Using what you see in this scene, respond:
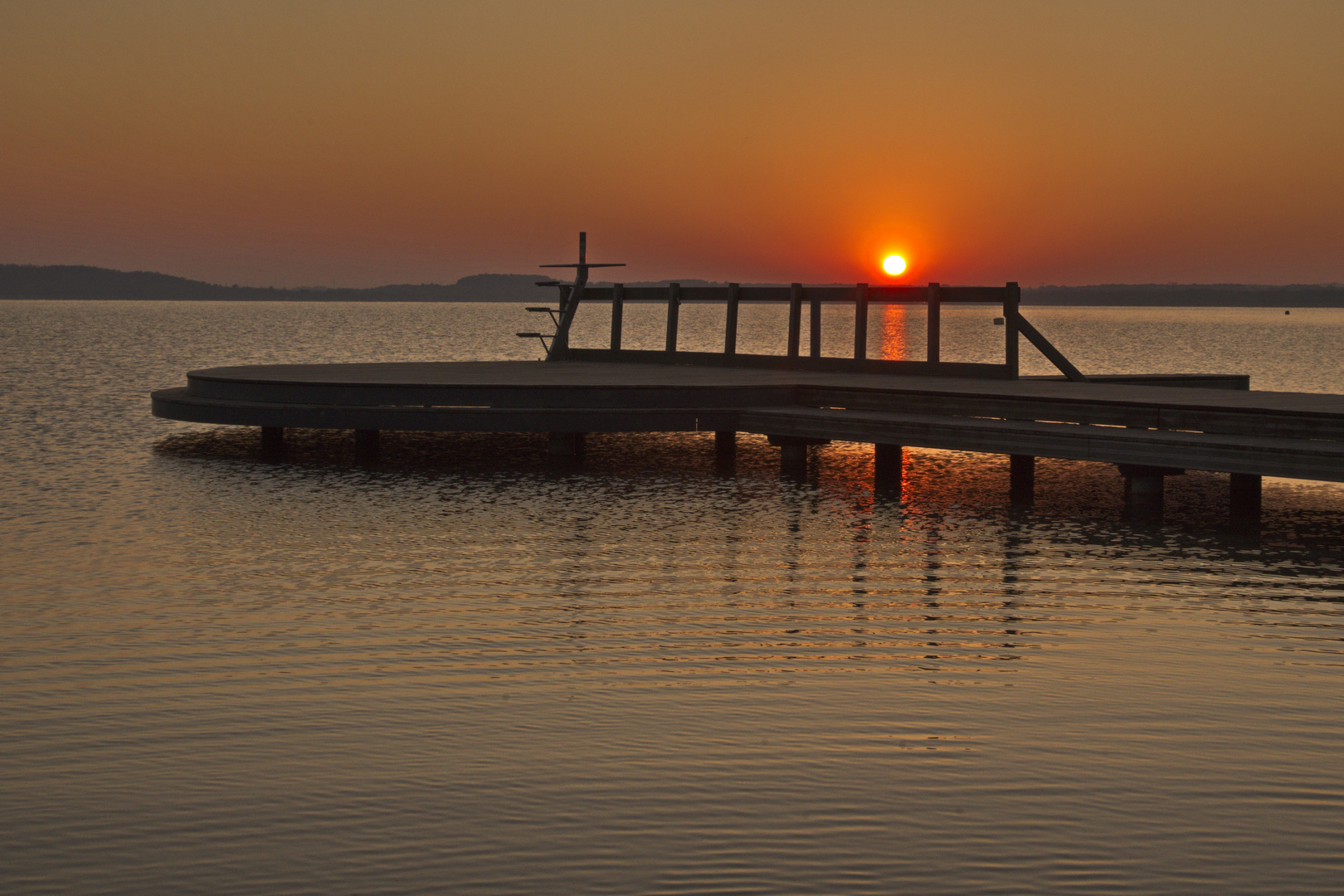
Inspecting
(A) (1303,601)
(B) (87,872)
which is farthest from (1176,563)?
(B) (87,872)

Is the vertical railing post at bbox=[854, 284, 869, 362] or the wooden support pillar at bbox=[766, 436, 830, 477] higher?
the vertical railing post at bbox=[854, 284, 869, 362]

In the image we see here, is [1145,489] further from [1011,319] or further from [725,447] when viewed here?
[725,447]

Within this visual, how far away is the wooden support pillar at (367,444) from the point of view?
62.4 ft

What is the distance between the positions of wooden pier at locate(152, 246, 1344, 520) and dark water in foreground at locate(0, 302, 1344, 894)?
822 millimetres

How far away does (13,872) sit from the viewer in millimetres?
4887

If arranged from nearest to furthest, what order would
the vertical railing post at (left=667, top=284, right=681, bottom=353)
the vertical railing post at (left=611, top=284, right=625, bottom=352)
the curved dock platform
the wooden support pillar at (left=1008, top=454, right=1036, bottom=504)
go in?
the curved dock platform, the wooden support pillar at (left=1008, top=454, right=1036, bottom=504), the vertical railing post at (left=667, top=284, right=681, bottom=353), the vertical railing post at (left=611, top=284, right=625, bottom=352)

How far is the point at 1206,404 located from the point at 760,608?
7188 millimetres

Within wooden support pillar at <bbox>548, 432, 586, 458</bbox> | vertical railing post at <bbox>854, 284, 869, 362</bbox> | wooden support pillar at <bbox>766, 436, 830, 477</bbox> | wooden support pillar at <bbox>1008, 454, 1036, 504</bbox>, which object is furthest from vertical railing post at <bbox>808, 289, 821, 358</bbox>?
wooden support pillar at <bbox>1008, 454, 1036, 504</bbox>

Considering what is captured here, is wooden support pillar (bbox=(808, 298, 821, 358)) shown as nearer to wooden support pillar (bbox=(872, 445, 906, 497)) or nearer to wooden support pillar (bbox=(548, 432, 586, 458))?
wooden support pillar (bbox=(872, 445, 906, 497))

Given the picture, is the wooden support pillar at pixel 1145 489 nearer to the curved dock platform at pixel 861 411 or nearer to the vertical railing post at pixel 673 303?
the curved dock platform at pixel 861 411

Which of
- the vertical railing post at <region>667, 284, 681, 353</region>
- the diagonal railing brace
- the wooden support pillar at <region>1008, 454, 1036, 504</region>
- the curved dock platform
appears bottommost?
the wooden support pillar at <region>1008, 454, 1036, 504</region>

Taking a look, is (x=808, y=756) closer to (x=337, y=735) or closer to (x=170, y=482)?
(x=337, y=735)

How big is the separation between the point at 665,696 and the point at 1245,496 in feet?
31.2

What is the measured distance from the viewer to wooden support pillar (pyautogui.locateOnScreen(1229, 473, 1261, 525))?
14.7 meters
